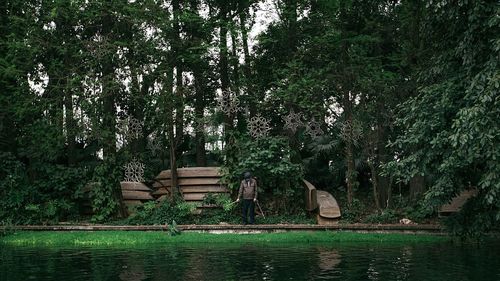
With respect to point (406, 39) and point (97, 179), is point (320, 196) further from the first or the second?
point (97, 179)

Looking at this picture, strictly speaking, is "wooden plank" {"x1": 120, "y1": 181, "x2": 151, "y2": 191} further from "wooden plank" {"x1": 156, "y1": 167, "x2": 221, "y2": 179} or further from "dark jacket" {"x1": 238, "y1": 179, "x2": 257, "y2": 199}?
"dark jacket" {"x1": 238, "y1": 179, "x2": 257, "y2": 199}

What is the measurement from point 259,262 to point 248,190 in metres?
7.60

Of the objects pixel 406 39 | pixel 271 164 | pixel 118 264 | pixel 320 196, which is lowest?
pixel 118 264

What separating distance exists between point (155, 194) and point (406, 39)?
11.9 meters

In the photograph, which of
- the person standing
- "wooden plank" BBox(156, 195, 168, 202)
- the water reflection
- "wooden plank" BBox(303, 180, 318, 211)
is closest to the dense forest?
"wooden plank" BBox(303, 180, 318, 211)

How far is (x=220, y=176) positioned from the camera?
21.4 m

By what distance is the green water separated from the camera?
938 cm

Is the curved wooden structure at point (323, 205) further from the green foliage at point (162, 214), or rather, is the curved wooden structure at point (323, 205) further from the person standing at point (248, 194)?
the green foliage at point (162, 214)

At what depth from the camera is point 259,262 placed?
11.1 m

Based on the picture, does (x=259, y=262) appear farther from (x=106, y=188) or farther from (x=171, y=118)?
(x=106, y=188)

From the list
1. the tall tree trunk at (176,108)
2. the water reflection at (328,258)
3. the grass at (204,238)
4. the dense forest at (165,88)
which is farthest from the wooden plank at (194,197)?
the water reflection at (328,258)

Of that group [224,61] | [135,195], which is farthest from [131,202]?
[224,61]

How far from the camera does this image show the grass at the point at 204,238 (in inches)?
613

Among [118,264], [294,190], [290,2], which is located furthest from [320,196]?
[118,264]
